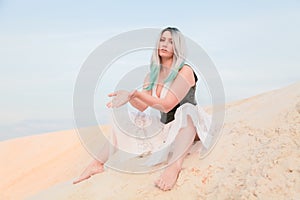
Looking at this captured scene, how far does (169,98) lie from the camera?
3875 mm

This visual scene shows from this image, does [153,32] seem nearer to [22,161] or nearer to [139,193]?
[139,193]

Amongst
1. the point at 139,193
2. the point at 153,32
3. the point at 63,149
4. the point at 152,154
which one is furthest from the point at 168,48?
the point at 63,149

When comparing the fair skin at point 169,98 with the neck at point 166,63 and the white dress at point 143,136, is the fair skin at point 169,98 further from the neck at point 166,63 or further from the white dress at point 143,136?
the white dress at point 143,136

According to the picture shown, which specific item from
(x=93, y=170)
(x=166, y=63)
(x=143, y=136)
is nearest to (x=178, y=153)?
(x=143, y=136)

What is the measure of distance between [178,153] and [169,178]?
9.4 inches

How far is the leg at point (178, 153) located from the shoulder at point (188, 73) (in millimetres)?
341

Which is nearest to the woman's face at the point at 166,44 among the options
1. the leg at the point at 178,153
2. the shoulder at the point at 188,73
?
the shoulder at the point at 188,73

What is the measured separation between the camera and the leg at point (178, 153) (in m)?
3.78

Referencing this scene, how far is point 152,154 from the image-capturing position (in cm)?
414

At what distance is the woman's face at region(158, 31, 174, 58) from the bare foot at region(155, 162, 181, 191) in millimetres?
971

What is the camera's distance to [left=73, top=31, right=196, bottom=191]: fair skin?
3.74 metres

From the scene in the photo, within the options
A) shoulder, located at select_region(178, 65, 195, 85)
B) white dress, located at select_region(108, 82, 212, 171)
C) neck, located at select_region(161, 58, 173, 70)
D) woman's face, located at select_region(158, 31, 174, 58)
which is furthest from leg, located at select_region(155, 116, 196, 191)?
woman's face, located at select_region(158, 31, 174, 58)

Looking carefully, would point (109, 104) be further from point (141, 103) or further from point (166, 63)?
point (166, 63)

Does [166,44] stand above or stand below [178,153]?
above
